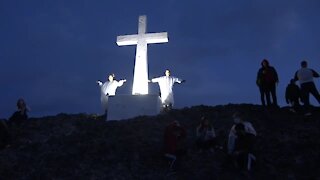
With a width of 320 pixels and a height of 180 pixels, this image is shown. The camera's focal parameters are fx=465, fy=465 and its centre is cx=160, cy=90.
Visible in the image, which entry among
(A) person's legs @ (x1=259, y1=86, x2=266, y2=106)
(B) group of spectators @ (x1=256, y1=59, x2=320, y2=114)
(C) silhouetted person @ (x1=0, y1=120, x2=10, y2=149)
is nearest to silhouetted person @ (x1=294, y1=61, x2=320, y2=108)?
(B) group of spectators @ (x1=256, y1=59, x2=320, y2=114)

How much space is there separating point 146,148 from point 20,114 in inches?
240

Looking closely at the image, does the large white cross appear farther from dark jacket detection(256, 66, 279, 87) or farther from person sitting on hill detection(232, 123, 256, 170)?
person sitting on hill detection(232, 123, 256, 170)

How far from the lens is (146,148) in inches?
558

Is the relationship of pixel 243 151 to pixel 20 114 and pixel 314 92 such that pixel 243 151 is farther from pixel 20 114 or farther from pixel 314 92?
pixel 20 114

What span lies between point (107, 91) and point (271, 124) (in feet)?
22.6

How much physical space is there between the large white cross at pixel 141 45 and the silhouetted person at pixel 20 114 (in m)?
4.21

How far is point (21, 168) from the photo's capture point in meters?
13.8

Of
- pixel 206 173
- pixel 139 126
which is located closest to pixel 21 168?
pixel 139 126

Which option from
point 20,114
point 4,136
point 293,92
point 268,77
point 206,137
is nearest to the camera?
point 206,137

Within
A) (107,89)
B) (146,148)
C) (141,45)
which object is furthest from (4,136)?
(141,45)

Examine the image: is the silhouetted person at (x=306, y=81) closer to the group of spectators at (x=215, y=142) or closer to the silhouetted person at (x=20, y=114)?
the group of spectators at (x=215, y=142)

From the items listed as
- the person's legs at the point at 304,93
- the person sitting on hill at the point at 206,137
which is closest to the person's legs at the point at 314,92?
the person's legs at the point at 304,93

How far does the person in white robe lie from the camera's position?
60.2ft

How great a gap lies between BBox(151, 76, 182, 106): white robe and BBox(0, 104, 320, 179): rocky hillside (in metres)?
1.18
